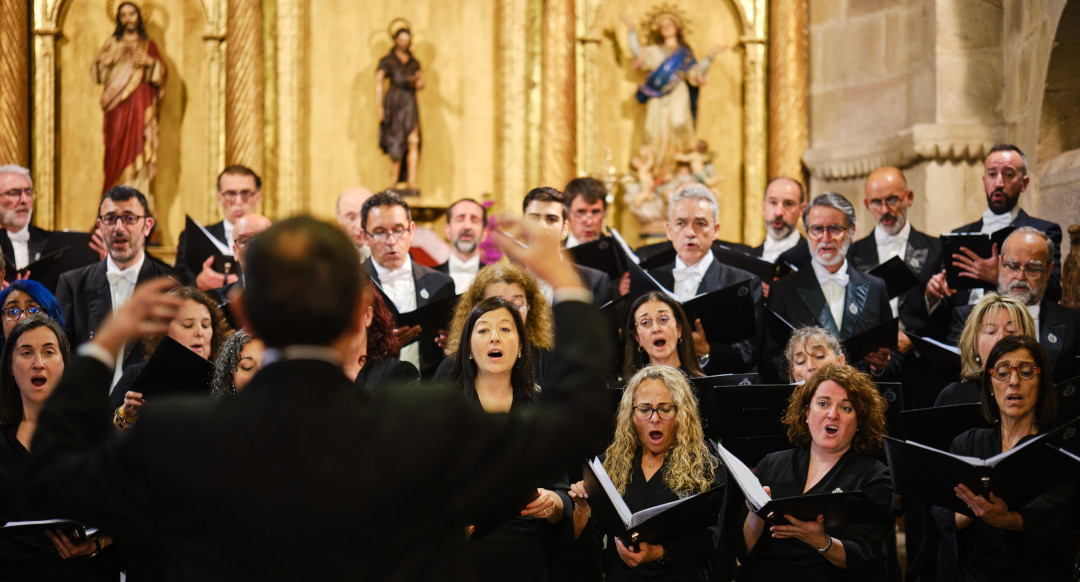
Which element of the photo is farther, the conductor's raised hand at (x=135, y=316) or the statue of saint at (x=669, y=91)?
the statue of saint at (x=669, y=91)

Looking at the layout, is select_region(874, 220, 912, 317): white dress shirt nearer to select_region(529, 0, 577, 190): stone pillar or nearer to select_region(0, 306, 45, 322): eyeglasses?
select_region(529, 0, 577, 190): stone pillar

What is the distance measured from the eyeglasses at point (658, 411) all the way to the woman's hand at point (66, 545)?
69.5 inches

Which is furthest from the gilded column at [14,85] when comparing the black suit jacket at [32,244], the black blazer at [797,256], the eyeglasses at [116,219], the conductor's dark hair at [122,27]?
the black blazer at [797,256]

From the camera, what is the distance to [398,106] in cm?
895

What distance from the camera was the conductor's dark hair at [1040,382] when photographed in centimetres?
388

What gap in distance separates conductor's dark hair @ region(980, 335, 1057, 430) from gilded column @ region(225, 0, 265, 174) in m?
6.04

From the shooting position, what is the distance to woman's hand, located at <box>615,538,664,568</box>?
367cm

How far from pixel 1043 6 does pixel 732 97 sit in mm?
2690

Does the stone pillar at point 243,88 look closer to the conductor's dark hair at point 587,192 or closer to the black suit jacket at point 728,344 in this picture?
the conductor's dark hair at point 587,192

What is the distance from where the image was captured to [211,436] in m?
1.53

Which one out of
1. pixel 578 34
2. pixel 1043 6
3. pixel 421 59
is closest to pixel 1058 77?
pixel 1043 6

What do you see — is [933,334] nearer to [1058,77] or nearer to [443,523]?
[1058,77]

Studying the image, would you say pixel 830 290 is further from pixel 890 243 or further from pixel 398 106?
pixel 398 106

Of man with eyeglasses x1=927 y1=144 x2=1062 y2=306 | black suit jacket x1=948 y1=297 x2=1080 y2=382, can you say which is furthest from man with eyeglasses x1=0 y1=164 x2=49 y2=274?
black suit jacket x1=948 y1=297 x2=1080 y2=382
